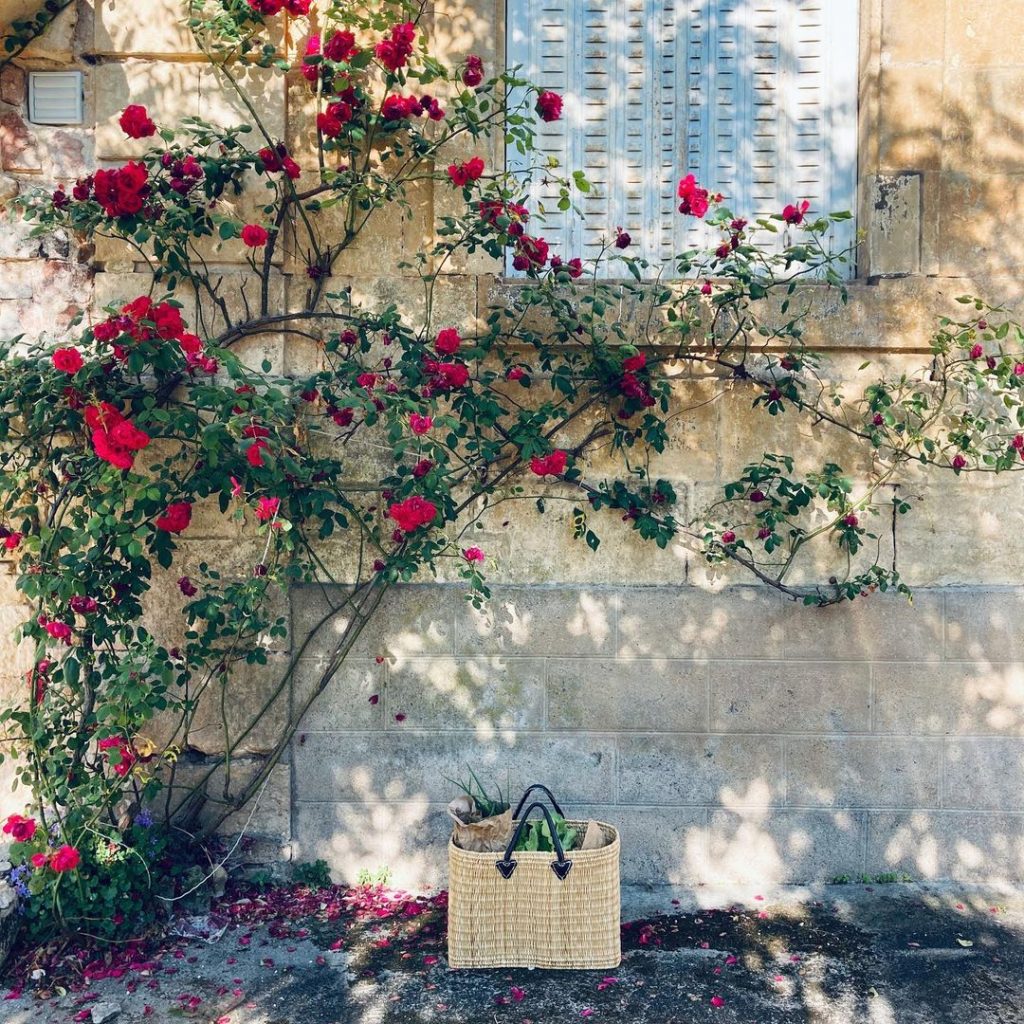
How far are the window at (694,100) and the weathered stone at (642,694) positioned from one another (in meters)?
1.61

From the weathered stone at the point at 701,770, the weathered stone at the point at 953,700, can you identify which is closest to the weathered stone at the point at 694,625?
the weathered stone at the point at 701,770

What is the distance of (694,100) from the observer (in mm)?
3787

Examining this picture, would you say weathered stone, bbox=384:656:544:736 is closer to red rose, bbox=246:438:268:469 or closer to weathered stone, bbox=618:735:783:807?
weathered stone, bbox=618:735:783:807

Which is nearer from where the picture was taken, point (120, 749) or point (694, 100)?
point (120, 749)

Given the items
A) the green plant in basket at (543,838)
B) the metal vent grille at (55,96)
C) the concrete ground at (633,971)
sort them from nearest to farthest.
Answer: the concrete ground at (633,971) < the green plant in basket at (543,838) < the metal vent grille at (55,96)

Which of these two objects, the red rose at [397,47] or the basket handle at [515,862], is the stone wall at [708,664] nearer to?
the red rose at [397,47]

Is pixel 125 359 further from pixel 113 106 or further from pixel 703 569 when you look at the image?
pixel 703 569

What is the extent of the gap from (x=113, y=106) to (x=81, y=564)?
166 centimetres

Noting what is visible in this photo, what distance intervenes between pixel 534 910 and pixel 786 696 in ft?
4.13

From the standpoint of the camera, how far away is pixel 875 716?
145 inches

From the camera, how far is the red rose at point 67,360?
2.97 metres

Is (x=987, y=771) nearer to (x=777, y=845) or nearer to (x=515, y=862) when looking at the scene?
(x=777, y=845)

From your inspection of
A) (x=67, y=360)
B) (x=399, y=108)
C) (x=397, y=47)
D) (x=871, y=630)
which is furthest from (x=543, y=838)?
(x=397, y=47)

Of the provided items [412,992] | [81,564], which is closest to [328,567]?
[81,564]
